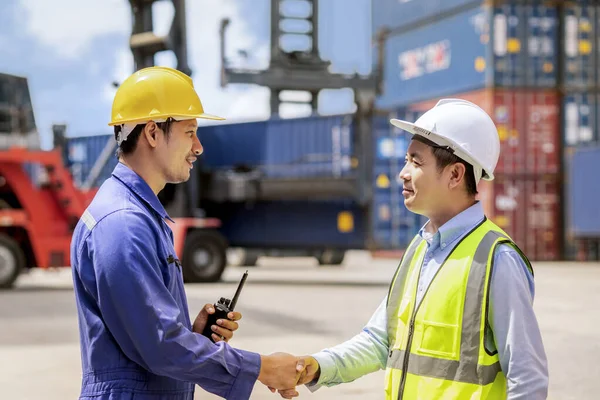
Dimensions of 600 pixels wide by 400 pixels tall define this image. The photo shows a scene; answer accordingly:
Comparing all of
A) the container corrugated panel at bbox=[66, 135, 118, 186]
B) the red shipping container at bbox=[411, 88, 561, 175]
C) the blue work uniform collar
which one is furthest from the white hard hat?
the red shipping container at bbox=[411, 88, 561, 175]

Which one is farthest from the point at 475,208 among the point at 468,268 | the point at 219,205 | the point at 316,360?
the point at 219,205

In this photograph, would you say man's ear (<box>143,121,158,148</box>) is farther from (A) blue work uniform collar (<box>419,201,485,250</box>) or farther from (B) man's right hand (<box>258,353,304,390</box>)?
(A) blue work uniform collar (<box>419,201,485,250</box>)

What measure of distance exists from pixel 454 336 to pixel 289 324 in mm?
8494

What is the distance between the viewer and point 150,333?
2.30 meters

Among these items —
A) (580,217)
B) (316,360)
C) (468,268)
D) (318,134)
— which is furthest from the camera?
(580,217)

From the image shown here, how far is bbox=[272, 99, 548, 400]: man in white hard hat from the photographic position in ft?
7.98

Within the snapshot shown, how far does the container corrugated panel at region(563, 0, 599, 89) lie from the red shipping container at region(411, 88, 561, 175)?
0.96 m

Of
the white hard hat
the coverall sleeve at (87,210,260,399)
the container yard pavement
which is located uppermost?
the white hard hat

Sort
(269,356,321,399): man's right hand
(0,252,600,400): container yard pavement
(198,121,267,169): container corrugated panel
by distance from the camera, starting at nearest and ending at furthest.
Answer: (269,356,321,399): man's right hand < (0,252,600,400): container yard pavement < (198,121,267,169): container corrugated panel

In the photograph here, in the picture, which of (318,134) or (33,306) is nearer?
(33,306)

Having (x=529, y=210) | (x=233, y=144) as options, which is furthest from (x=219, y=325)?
(x=529, y=210)

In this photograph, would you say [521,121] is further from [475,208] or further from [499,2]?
[475,208]

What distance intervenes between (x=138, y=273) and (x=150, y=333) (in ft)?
0.50

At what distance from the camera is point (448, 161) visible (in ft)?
8.88
